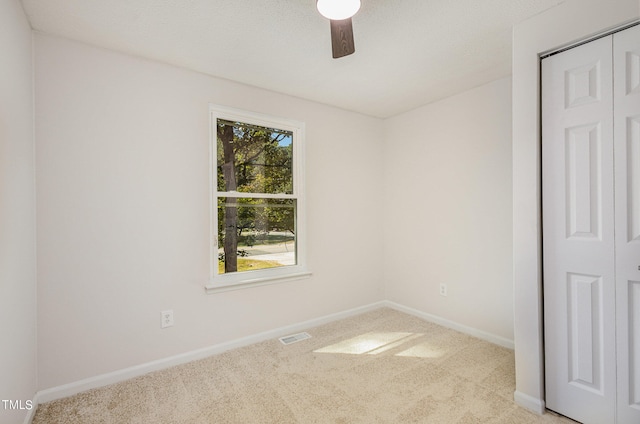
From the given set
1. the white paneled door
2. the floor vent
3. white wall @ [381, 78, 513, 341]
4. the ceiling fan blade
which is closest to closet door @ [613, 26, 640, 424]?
the white paneled door

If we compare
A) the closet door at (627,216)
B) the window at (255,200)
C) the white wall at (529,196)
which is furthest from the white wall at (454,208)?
the window at (255,200)

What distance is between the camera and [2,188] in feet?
4.83

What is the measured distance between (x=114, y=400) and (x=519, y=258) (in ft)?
9.38

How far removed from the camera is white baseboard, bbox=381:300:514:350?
2744mm

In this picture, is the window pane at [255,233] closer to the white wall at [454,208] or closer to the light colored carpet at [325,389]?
the light colored carpet at [325,389]

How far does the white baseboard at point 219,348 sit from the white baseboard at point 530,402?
2.82ft

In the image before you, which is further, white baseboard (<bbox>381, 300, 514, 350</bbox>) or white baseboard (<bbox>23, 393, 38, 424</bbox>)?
white baseboard (<bbox>381, 300, 514, 350</bbox>)

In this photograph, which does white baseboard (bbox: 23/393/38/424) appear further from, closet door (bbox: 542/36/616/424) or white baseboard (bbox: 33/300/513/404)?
closet door (bbox: 542/36/616/424)

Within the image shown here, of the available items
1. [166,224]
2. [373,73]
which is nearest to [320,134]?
[373,73]

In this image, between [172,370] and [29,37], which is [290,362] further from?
[29,37]

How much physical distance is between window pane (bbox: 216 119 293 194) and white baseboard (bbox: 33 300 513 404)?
1416 millimetres

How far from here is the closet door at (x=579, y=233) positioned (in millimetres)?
1646

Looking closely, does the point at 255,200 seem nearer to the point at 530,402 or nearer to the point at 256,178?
the point at 256,178

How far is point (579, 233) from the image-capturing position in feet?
5.73
